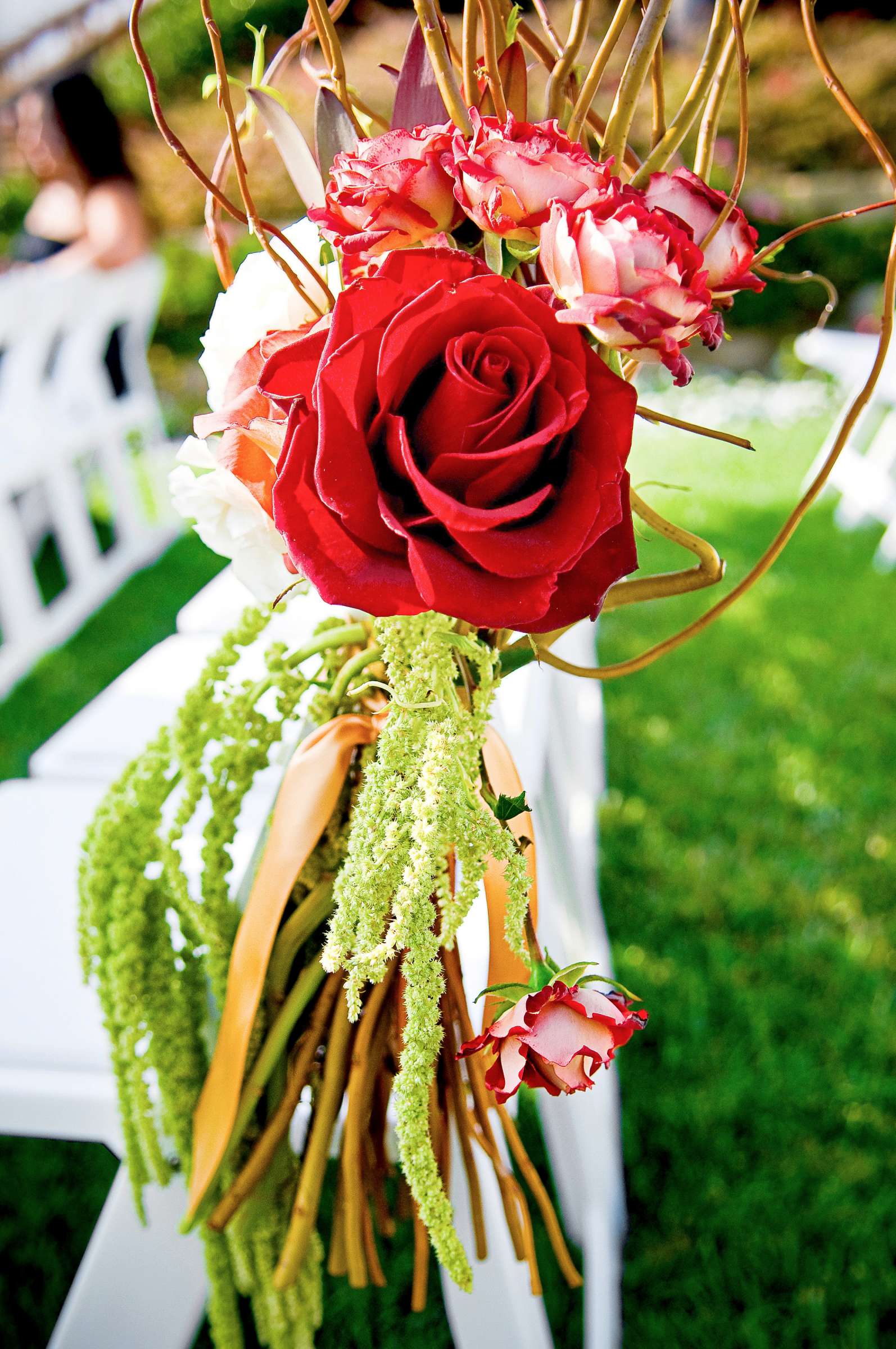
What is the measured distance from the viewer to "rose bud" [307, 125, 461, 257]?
1.55 ft

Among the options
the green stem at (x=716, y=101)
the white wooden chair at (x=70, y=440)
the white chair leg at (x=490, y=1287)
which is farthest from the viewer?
the white wooden chair at (x=70, y=440)

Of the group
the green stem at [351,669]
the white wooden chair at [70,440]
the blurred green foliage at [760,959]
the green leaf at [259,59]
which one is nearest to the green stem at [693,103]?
the green leaf at [259,59]

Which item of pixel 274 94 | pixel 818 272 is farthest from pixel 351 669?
pixel 818 272

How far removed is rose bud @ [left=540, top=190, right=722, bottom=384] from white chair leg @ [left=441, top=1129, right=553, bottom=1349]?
694mm

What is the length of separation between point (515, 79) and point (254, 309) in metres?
0.20

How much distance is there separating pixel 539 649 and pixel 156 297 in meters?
4.03

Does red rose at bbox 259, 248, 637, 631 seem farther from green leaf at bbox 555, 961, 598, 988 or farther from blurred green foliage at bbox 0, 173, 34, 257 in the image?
blurred green foliage at bbox 0, 173, 34, 257

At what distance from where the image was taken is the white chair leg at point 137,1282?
88 centimetres

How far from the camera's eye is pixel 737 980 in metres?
1.96

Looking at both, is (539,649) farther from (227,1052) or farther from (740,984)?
(740,984)

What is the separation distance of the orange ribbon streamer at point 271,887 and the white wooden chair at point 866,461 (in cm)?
306

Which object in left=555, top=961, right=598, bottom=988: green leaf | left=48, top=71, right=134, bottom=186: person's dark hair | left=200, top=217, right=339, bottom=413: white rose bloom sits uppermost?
left=200, top=217, right=339, bottom=413: white rose bloom

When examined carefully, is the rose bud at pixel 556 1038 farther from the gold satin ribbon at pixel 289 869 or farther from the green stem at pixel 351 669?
the green stem at pixel 351 669

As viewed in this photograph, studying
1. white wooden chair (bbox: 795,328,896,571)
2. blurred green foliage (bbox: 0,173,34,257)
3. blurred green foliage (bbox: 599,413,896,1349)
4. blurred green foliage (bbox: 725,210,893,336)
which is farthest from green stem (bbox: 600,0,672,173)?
blurred green foliage (bbox: 0,173,34,257)
